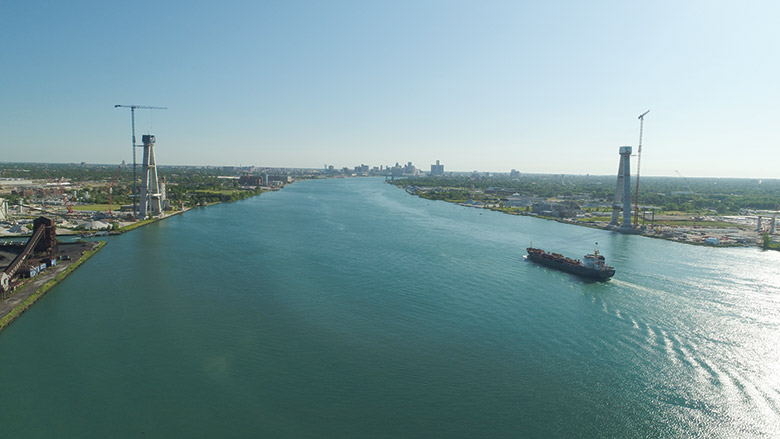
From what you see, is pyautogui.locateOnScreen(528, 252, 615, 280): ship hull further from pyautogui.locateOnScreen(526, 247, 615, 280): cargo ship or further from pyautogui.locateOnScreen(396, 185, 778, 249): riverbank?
pyautogui.locateOnScreen(396, 185, 778, 249): riverbank

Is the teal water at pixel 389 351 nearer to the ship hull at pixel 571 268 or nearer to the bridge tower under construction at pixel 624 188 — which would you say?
the ship hull at pixel 571 268

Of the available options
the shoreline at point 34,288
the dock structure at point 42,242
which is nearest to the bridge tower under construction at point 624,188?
the shoreline at point 34,288

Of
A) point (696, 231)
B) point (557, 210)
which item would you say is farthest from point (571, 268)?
point (557, 210)

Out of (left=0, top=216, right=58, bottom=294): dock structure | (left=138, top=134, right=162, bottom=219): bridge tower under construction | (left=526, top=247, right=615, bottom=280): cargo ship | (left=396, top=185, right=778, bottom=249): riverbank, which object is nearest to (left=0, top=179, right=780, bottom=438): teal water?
(left=526, top=247, right=615, bottom=280): cargo ship

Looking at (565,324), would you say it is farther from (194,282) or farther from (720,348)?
(194,282)

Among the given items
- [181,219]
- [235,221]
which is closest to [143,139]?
[181,219]
